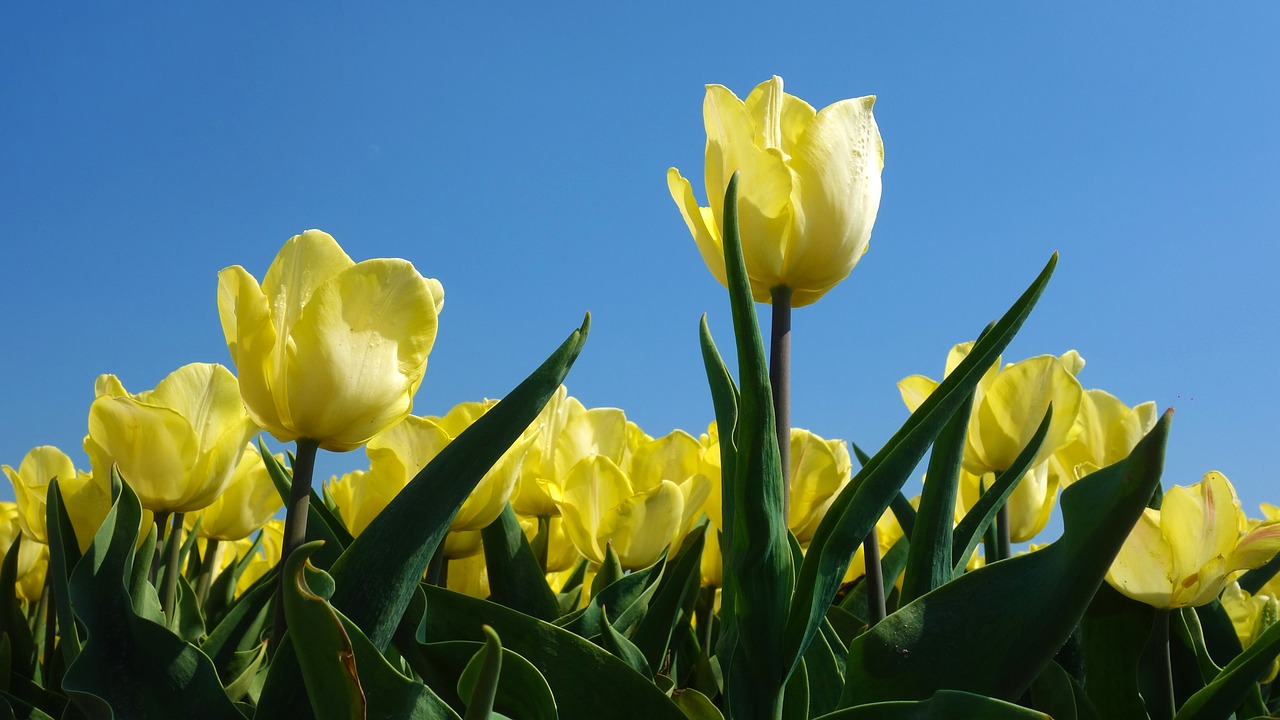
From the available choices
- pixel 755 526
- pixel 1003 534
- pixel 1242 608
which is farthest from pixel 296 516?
pixel 1242 608

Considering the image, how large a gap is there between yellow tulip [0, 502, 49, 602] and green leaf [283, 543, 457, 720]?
1.40m

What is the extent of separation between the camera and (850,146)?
889mm

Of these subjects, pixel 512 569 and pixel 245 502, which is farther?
pixel 245 502

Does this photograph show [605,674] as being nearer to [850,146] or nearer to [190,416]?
[850,146]

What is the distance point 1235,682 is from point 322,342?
884mm

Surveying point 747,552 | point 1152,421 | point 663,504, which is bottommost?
point 747,552

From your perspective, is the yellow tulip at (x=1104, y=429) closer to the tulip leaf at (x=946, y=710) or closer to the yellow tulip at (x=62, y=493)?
the tulip leaf at (x=946, y=710)

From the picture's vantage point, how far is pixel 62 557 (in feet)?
2.99

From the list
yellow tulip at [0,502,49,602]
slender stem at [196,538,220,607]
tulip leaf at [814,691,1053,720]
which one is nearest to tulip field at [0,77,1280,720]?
tulip leaf at [814,691,1053,720]

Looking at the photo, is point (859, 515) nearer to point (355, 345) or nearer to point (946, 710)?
point (946, 710)

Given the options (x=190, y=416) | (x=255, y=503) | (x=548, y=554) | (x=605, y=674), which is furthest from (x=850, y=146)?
(x=255, y=503)

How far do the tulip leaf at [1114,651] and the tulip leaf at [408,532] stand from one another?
825mm

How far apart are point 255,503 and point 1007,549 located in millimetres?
1109

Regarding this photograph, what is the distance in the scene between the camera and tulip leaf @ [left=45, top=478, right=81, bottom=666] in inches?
35.2
